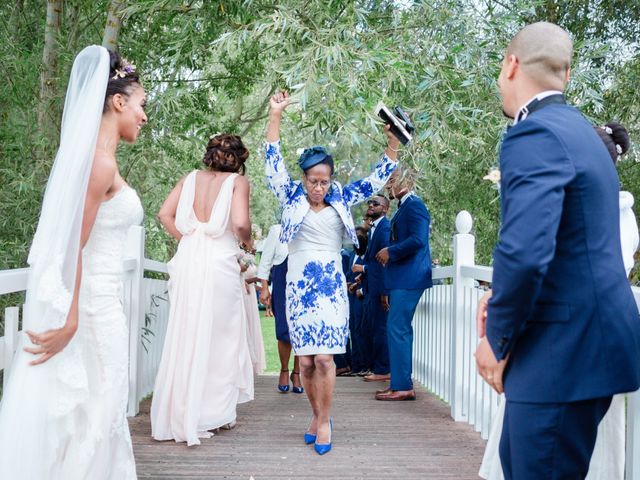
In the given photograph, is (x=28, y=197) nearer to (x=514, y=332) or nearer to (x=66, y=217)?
(x=66, y=217)

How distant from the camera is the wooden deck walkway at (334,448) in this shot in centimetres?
481

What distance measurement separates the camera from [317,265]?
213 inches

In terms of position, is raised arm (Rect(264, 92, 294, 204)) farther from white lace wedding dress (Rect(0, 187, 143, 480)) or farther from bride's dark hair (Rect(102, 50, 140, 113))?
white lace wedding dress (Rect(0, 187, 143, 480))

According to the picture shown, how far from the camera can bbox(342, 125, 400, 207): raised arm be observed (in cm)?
529

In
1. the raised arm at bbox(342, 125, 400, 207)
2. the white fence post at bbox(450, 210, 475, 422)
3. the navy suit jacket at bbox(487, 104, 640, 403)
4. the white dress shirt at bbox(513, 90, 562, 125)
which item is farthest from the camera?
the white fence post at bbox(450, 210, 475, 422)

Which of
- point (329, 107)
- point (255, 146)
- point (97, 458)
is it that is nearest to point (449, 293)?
point (329, 107)

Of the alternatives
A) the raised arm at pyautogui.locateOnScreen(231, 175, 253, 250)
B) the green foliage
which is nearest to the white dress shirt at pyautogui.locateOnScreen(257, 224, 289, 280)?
the green foliage

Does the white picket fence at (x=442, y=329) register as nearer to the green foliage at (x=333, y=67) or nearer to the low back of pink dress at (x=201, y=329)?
the low back of pink dress at (x=201, y=329)

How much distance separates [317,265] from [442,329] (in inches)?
88.6

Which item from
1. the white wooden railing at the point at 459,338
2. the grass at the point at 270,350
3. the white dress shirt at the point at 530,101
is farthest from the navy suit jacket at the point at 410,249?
the grass at the point at 270,350

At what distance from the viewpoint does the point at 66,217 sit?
10.3ft

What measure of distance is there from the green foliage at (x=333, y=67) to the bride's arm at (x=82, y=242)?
1.28m

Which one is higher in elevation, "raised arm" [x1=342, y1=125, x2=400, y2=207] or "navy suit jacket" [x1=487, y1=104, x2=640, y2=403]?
"raised arm" [x1=342, y1=125, x2=400, y2=207]

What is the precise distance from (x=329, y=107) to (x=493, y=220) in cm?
593
